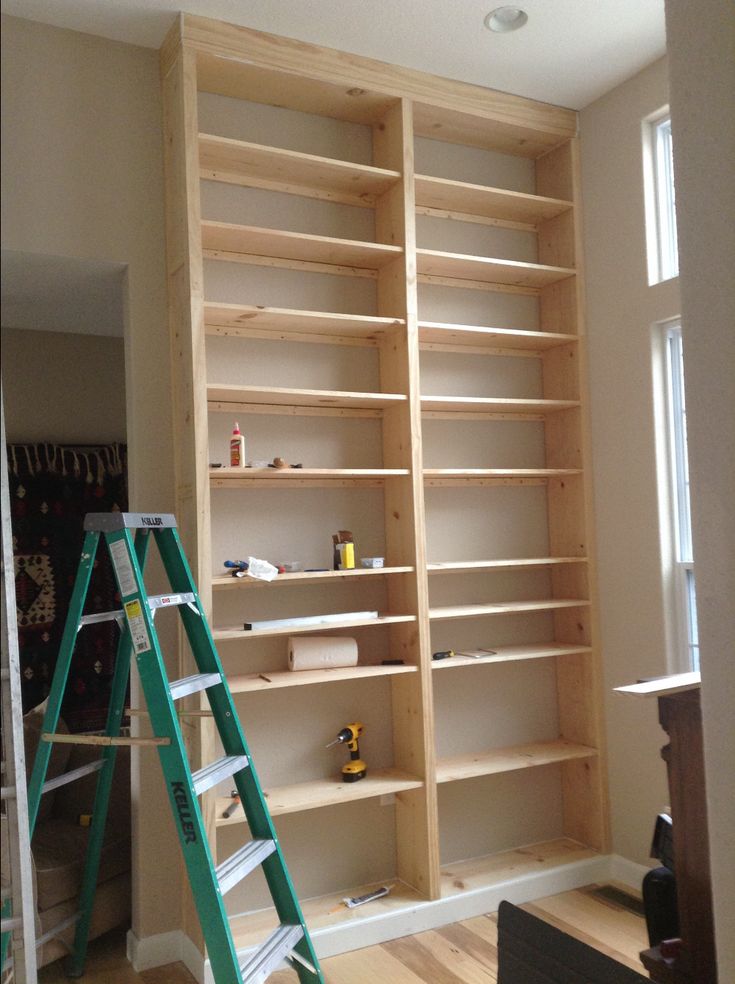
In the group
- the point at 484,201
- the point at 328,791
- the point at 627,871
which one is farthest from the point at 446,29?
the point at 627,871

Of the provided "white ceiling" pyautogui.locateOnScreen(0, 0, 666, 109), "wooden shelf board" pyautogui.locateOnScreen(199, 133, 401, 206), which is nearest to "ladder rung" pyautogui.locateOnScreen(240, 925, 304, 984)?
"wooden shelf board" pyautogui.locateOnScreen(199, 133, 401, 206)

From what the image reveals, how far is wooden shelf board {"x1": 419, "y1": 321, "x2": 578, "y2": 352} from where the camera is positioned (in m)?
→ 3.51

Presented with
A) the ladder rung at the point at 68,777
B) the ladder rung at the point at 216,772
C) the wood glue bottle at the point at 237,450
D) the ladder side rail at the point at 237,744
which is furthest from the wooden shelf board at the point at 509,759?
the wood glue bottle at the point at 237,450

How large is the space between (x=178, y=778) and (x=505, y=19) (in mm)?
2805

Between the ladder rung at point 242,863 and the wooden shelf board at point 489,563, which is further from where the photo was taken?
the wooden shelf board at point 489,563

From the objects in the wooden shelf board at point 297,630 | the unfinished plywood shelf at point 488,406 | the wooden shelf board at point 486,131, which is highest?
the wooden shelf board at point 486,131

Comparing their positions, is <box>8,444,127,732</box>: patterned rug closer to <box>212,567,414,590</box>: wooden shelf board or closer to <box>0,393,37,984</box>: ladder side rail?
<box>212,567,414,590</box>: wooden shelf board

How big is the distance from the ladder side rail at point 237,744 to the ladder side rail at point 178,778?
0.27 m

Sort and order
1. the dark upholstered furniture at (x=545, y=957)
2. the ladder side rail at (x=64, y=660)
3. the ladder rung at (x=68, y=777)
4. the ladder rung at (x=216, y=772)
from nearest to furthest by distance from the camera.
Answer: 1. the dark upholstered furniture at (x=545, y=957)
2. the ladder rung at (x=216, y=772)
3. the ladder side rail at (x=64, y=660)
4. the ladder rung at (x=68, y=777)

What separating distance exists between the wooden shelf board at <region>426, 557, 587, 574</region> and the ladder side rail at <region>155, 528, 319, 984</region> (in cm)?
105

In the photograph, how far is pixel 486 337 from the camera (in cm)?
369

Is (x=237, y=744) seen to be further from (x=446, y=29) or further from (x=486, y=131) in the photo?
(x=486, y=131)

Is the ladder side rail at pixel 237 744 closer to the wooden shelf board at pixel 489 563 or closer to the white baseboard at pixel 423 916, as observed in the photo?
the white baseboard at pixel 423 916

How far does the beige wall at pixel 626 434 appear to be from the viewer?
3488 millimetres
